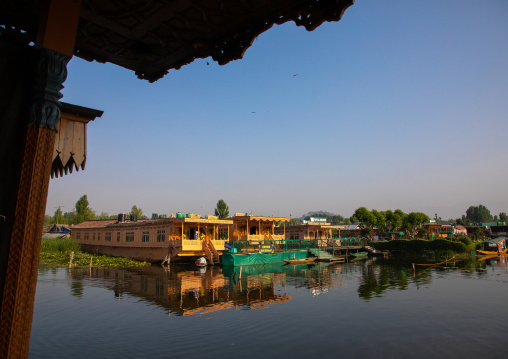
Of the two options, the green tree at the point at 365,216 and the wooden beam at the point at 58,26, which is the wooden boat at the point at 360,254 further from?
the wooden beam at the point at 58,26

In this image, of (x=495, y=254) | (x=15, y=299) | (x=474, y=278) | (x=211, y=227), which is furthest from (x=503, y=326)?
(x=495, y=254)

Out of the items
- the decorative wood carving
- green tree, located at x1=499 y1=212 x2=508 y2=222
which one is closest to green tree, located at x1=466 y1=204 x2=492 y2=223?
green tree, located at x1=499 y1=212 x2=508 y2=222

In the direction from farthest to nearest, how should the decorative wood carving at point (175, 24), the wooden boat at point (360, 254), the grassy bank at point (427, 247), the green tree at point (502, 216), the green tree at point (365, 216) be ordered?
the green tree at point (502, 216) < the green tree at point (365, 216) < the wooden boat at point (360, 254) < the grassy bank at point (427, 247) < the decorative wood carving at point (175, 24)

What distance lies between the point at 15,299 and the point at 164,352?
7.89 meters

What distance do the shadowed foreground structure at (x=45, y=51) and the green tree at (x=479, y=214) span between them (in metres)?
194

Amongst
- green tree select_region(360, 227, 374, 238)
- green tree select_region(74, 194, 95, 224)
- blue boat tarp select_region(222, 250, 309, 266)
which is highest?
green tree select_region(74, 194, 95, 224)

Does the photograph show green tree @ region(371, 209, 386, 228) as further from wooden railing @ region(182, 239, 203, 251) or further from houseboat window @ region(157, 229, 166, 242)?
houseboat window @ region(157, 229, 166, 242)

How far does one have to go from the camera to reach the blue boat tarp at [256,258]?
3209 cm

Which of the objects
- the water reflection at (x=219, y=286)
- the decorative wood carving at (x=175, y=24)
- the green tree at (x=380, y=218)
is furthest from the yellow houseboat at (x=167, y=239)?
the green tree at (x=380, y=218)

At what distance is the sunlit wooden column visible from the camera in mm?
2447

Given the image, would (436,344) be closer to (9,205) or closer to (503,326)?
(503,326)

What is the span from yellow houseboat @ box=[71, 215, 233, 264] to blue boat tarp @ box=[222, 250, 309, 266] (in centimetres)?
175

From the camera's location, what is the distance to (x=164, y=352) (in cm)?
911

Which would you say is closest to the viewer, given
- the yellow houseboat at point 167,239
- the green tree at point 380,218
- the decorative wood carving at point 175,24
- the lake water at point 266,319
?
the decorative wood carving at point 175,24
